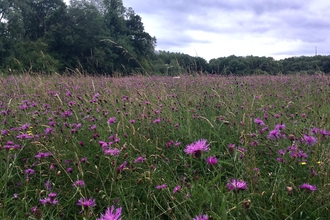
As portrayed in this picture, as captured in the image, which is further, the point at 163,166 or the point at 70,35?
the point at 70,35

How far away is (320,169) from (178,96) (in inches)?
96.5

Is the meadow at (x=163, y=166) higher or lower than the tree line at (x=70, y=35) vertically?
lower

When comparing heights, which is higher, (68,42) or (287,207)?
(68,42)

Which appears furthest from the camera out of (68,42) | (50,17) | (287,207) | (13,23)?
(50,17)

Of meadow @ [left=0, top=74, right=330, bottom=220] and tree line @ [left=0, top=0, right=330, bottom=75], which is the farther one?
tree line @ [left=0, top=0, right=330, bottom=75]

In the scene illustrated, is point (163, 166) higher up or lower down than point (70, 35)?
lower down

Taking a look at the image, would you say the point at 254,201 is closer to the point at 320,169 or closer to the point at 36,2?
the point at 320,169

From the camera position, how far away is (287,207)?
4.47 ft

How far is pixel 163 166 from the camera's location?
196 cm

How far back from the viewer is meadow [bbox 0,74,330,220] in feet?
4.43

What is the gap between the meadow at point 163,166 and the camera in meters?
1.35

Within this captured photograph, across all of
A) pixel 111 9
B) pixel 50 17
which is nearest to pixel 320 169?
pixel 50 17

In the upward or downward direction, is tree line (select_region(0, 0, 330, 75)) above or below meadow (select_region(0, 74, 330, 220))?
above

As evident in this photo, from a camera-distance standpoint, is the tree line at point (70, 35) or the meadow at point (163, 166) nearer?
the meadow at point (163, 166)
